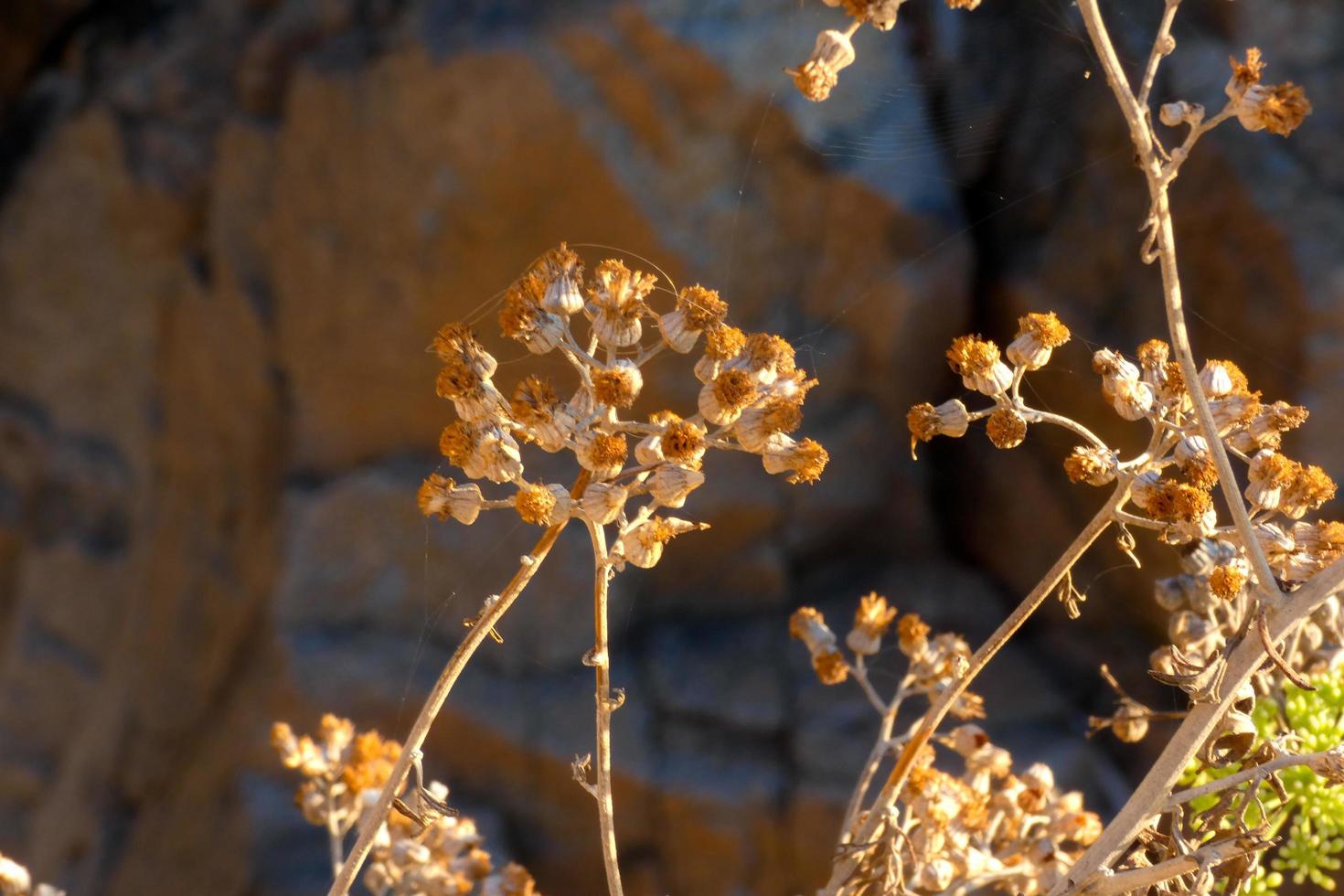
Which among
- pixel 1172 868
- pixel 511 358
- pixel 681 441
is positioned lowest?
pixel 1172 868

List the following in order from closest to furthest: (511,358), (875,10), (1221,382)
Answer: (875,10), (1221,382), (511,358)

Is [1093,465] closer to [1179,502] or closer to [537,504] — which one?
[1179,502]

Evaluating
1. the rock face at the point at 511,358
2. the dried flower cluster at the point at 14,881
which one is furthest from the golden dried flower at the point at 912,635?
the rock face at the point at 511,358

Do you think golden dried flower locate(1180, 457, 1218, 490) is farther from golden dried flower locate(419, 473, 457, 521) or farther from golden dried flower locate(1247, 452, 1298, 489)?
golden dried flower locate(419, 473, 457, 521)

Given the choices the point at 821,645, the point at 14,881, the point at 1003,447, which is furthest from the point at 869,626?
the point at 14,881

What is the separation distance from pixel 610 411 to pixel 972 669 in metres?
0.15

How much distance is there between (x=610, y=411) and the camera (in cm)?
42

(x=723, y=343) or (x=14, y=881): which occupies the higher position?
(x=723, y=343)

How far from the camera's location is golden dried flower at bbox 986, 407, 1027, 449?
17.6 inches

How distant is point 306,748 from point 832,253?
652mm

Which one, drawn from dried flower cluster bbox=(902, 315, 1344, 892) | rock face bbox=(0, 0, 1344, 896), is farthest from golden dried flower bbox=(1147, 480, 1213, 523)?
rock face bbox=(0, 0, 1344, 896)

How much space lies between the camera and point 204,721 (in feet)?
4.15

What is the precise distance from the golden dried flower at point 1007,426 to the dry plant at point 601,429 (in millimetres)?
71

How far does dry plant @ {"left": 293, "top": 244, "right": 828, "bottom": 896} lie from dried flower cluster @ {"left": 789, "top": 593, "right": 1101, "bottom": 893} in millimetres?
156
